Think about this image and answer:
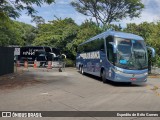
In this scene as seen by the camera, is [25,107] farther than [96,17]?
No

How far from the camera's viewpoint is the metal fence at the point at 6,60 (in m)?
22.6

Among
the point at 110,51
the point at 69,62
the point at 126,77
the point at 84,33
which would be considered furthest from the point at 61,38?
the point at 126,77

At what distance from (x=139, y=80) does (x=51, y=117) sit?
10232 millimetres

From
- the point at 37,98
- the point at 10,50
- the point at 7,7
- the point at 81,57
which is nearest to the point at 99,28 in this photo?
the point at 81,57

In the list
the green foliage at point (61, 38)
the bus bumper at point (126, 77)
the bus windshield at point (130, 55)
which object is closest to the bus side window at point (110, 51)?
the bus windshield at point (130, 55)

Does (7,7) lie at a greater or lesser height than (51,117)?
greater

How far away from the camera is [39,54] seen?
128ft

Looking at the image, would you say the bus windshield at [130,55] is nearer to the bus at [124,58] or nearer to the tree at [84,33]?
the bus at [124,58]

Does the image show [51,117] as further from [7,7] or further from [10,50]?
[10,50]

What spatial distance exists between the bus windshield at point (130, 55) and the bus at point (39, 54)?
20.9 meters

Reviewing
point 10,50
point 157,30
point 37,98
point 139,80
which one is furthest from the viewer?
point 157,30

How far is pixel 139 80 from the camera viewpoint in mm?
17469

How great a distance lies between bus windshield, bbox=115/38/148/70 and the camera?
17.1m

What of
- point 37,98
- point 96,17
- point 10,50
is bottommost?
point 37,98
